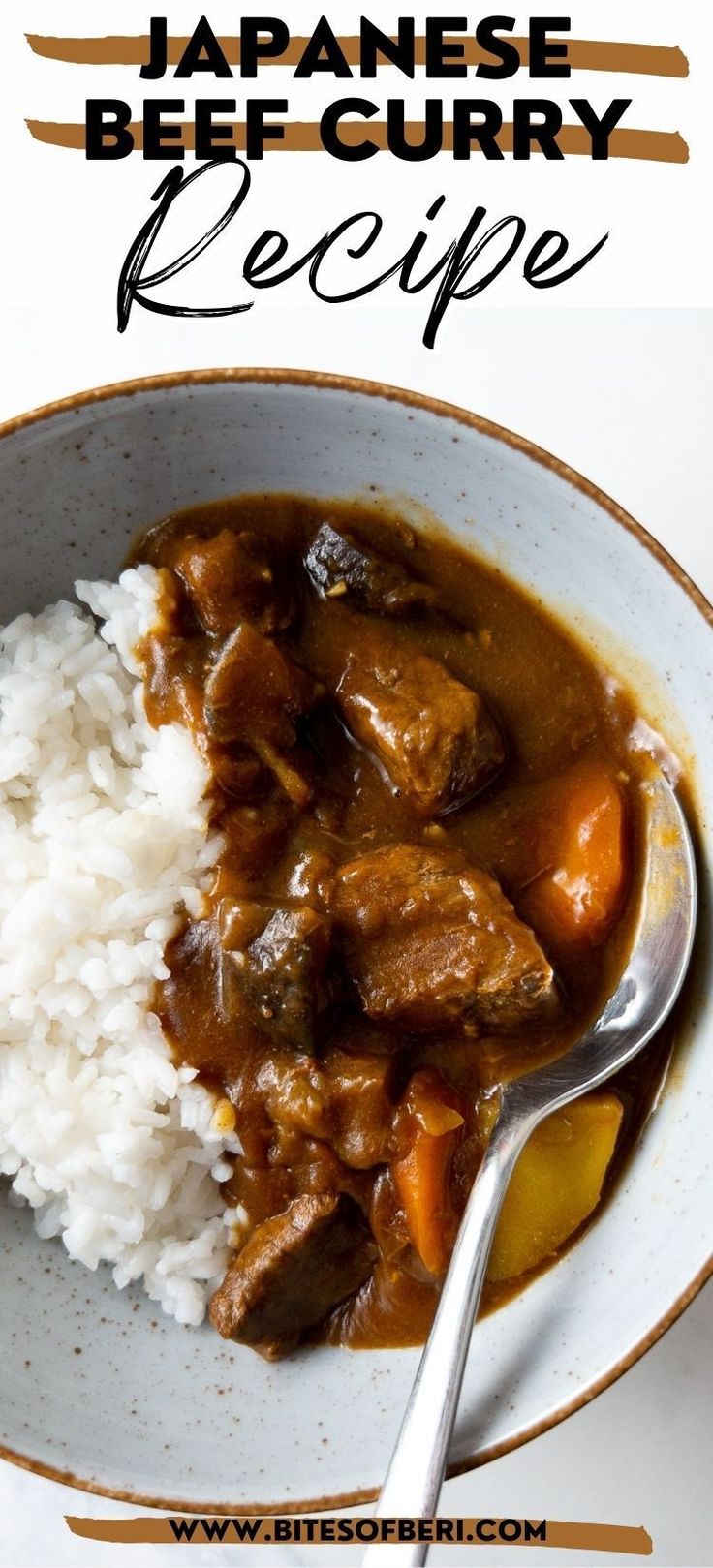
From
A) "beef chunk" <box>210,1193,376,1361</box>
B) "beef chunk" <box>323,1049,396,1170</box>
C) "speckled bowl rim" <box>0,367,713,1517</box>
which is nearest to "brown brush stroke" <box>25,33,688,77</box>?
"speckled bowl rim" <box>0,367,713,1517</box>

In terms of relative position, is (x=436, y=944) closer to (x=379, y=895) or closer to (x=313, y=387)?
(x=379, y=895)

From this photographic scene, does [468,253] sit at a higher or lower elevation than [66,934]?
higher

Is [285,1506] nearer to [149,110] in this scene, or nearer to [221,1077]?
[221,1077]

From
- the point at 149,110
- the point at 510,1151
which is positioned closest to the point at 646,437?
the point at 149,110

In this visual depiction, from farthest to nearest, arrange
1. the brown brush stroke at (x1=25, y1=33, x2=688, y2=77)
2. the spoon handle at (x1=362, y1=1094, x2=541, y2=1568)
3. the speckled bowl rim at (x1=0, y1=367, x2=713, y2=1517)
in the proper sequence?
the brown brush stroke at (x1=25, y1=33, x2=688, y2=77) → the speckled bowl rim at (x1=0, y1=367, x2=713, y2=1517) → the spoon handle at (x1=362, y1=1094, x2=541, y2=1568)

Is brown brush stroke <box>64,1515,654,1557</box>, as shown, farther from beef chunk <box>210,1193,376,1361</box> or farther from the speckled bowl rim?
beef chunk <box>210,1193,376,1361</box>

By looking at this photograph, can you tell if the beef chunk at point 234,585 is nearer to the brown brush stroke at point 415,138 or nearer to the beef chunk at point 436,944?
the beef chunk at point 436,944
